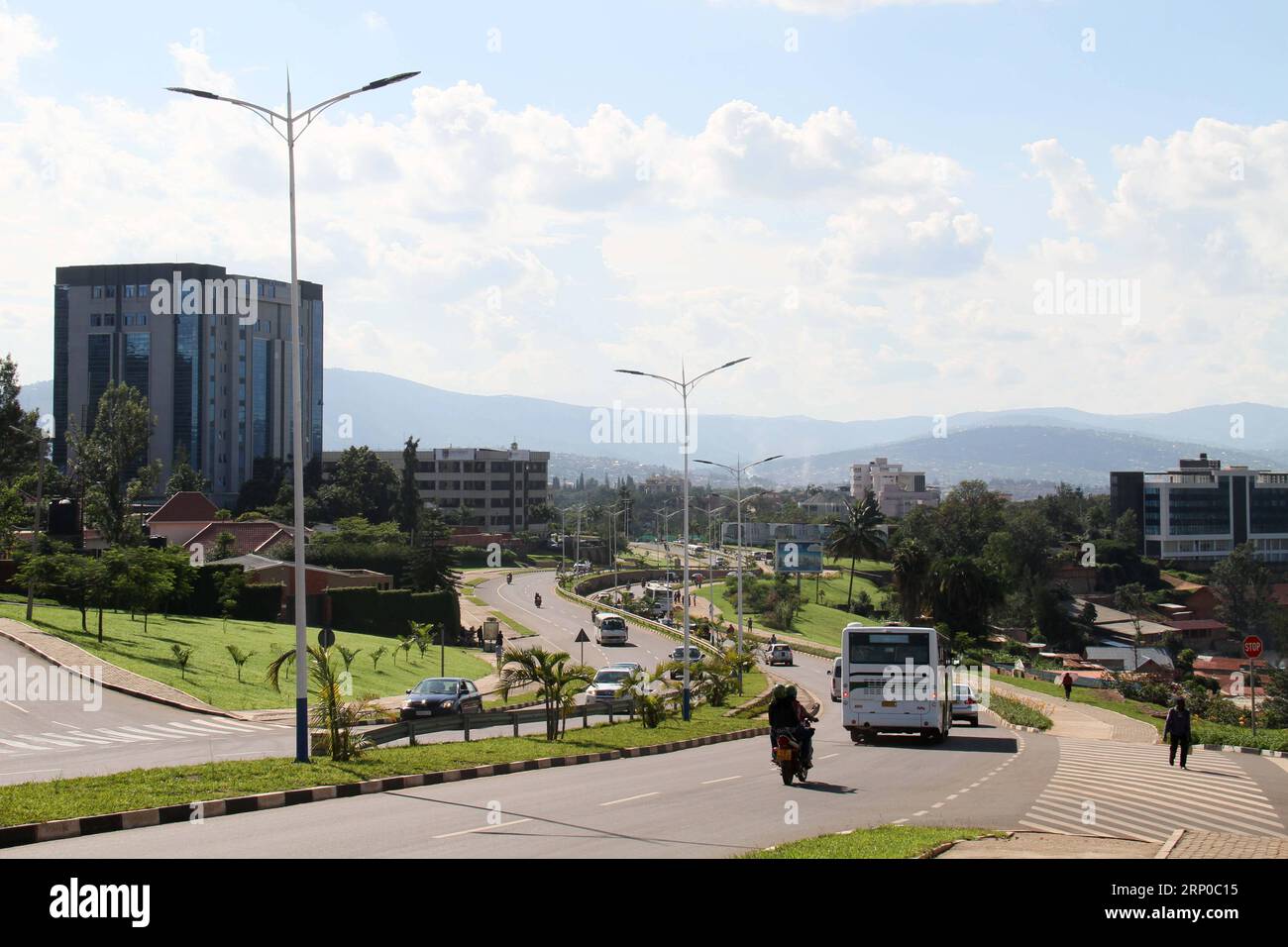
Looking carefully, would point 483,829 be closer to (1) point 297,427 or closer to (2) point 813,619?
(1) point 297,427

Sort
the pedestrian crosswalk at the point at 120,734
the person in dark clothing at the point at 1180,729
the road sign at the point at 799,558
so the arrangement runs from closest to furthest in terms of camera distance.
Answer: the person in dark clothing at the point at 1180,729 < the pedestrian crosswalk at the point at 120,734 < the road sign at the point at 799,558

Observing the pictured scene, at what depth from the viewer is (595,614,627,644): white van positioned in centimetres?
6600

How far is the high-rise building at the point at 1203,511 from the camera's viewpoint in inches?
6083

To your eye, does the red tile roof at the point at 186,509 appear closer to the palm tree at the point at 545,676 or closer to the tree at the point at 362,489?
the tree at the point at 362,489

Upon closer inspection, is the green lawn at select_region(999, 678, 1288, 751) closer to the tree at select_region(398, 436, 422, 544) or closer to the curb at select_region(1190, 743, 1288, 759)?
the curb at select_region(1190, 743, 1288, 759)

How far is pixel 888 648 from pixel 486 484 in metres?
137

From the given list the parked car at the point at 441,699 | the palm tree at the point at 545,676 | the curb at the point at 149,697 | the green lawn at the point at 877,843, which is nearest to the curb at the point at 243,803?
the palm tree at the point at 545,676

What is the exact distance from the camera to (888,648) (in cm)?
2730

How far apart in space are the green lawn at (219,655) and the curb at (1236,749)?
23.5 meters

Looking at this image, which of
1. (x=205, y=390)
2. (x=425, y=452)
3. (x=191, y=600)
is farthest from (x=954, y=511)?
(x=191, y=600)

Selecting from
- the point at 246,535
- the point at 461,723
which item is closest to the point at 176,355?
the point at 246,535

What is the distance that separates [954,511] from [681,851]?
134m
